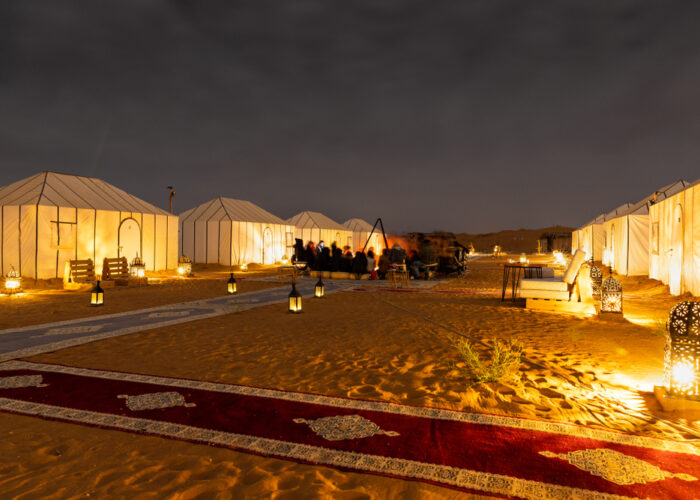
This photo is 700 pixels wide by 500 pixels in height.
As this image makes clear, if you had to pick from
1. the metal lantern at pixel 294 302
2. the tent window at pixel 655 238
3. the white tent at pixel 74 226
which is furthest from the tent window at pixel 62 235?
the tent window at pixel 655 238

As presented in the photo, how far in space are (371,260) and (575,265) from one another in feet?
33.1

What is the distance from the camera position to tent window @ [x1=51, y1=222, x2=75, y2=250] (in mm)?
15445

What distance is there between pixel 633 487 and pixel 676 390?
5.56ft

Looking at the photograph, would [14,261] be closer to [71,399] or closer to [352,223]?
[71,399]

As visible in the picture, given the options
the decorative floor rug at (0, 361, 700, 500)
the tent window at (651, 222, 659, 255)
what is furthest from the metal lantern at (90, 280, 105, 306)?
the tent window at (651, 222, 659, 255)

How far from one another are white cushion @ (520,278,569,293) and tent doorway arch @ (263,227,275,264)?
66.4ft

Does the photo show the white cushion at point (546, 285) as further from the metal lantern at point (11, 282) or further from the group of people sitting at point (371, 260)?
the metal lantern at point (11, 282)

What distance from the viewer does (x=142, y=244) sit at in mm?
18891

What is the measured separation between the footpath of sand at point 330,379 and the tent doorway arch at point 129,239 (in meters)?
11.6

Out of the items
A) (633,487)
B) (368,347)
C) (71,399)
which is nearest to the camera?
(633,487)

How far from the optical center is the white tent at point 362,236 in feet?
124

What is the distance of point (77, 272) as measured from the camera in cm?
1379

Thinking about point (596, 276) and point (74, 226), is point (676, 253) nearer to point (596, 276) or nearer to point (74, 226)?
point (596, 276)

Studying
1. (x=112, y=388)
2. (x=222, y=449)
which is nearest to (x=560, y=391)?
(x=222, y=449)
